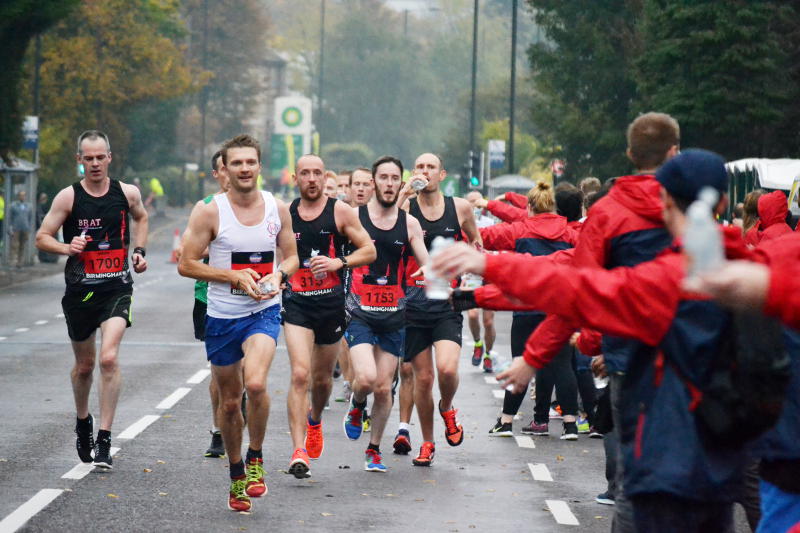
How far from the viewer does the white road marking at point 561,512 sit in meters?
8.69

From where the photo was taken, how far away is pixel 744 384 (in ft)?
Answer: 14.0

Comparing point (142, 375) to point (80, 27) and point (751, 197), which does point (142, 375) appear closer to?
point (751, 197)

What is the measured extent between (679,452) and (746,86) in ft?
91.8

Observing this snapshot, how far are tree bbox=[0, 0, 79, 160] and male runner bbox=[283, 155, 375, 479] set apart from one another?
21.5 meters

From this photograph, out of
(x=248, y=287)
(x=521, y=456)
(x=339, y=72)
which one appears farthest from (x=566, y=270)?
(x=339, y=72)

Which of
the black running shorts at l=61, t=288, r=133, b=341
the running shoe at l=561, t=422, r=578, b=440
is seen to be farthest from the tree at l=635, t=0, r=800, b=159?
the black running shorts at l=61, t=288, r=133, b=341

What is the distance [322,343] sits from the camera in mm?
10492

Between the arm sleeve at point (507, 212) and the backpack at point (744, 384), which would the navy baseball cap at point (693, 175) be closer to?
the backpack at point (744, 384)

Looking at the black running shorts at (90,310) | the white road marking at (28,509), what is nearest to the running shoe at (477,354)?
the black running shorts at (90,310)

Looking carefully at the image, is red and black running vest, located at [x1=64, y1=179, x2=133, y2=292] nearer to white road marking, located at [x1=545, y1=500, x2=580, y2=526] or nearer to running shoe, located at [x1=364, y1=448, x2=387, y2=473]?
running shoe, located at [x1=364, y1=448, x2=387, y2=473]

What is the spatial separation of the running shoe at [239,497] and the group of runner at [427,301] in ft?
0.03

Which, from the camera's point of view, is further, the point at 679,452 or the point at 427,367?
the point at 427,367

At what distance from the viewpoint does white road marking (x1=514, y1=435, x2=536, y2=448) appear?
1208 cm

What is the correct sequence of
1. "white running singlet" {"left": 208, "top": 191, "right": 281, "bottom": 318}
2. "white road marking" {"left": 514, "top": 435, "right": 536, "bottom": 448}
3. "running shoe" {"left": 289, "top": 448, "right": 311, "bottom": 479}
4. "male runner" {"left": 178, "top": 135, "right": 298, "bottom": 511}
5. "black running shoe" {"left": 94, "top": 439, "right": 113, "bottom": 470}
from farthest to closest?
"white road marking" {"left": 514, "top": 435, "right": 536, "bottom": 448} → "black running shoe" {"left": 94, "top": 439, "right": 113, "bottom": 470} → "running shoe" {"left": 289, "top": 448, "right": 311, "bottom": 479} → "white running singlet" {"left": 208, "top": 191, "right": 281, "bottom": 318} → "male runner" {"left": 178, "top": 135, "right": 298, "bottom": 511}
